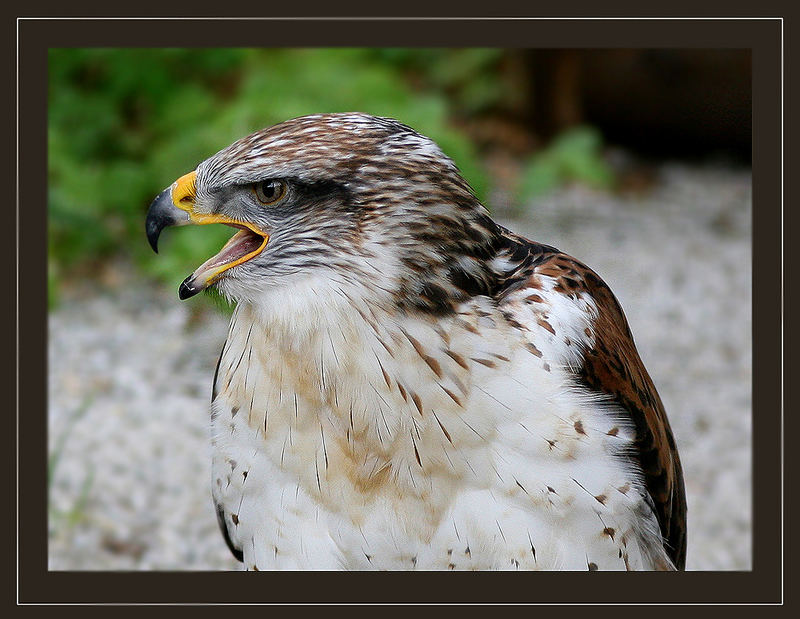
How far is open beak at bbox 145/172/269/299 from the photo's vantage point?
1947 mm

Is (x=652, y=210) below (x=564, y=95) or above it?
below

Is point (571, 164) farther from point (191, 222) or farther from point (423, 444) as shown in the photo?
point (191, 222)

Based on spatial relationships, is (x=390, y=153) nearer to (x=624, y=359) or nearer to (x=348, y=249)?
(x=348, y=249)

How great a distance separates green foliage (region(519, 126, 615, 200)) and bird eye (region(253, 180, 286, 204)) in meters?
3.34

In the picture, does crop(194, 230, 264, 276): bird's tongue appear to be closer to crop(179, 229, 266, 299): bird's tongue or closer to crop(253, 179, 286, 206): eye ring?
crop(179, 229, 266, 299): bird's tongue

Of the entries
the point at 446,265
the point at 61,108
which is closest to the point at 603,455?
the point at 446,265

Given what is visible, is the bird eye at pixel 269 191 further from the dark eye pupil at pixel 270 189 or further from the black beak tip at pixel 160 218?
the black beak tip at pixel 160 218

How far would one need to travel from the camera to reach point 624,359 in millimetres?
2193

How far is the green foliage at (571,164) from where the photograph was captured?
5.29 m

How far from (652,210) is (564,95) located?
883 mm

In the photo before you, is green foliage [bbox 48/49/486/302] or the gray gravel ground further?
green foliage [bbox 48/49/486/302]

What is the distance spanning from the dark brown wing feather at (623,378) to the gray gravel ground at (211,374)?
121 centimetres

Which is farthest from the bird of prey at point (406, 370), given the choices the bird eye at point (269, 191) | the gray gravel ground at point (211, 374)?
the gray gravel ground at point (211, 374)

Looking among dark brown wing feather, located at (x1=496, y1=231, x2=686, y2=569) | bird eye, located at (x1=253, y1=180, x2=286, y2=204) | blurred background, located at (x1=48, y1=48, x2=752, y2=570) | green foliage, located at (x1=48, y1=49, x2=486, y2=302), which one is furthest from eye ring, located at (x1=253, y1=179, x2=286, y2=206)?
green foliage, located at (x1=48, y1=49, x2=486, y2=302)
